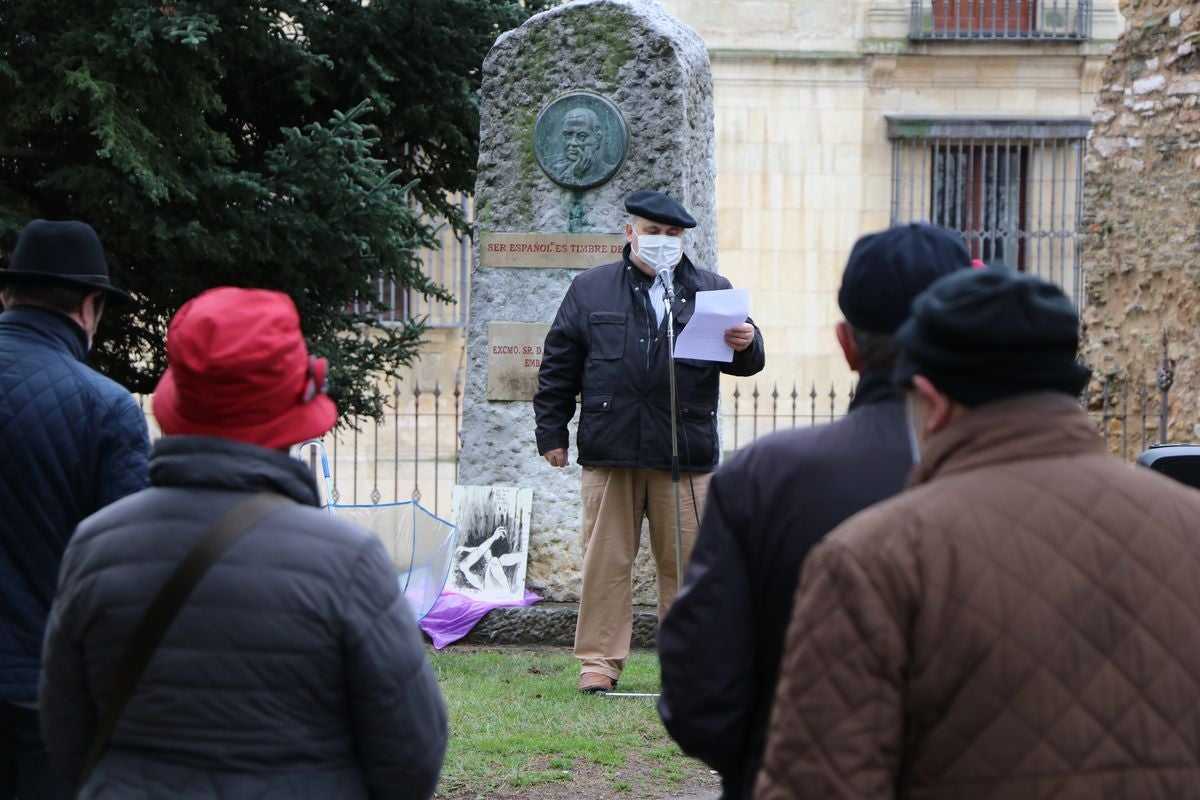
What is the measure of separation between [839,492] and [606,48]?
6.12 m

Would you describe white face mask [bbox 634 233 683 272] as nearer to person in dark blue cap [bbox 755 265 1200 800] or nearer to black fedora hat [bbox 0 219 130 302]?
black fedora hat [bbox 0 219 130 302]

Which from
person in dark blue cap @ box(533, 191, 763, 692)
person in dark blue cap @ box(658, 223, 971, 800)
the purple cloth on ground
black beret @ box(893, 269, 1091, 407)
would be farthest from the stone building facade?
black beret @ box(893, 269, 1091, 407)

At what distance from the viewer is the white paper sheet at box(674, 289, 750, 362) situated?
19.7ft

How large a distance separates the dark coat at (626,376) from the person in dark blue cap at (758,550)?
144 inches

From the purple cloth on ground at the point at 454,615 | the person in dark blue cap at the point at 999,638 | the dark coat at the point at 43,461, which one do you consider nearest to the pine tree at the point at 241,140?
the purple cloth on ground at the point at 454,615


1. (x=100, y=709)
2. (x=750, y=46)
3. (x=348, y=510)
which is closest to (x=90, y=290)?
(x=100, y=709)

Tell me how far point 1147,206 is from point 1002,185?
890cm

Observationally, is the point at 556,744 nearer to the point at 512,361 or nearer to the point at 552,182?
the point at 512,361

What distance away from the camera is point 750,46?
20328mm

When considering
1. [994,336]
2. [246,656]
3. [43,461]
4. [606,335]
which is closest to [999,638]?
[994,336]

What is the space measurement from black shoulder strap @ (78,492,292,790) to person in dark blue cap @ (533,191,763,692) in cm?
390

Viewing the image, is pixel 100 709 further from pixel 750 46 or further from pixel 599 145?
pixel 750 46

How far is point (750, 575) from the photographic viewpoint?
8.09 feet

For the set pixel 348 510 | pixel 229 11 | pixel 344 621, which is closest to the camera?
pixel 344 621
